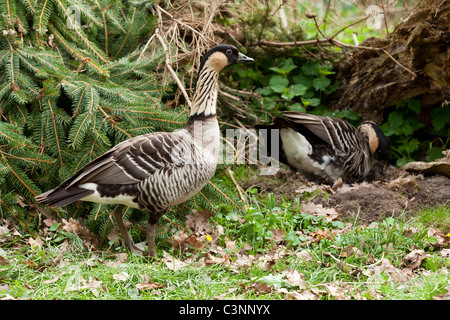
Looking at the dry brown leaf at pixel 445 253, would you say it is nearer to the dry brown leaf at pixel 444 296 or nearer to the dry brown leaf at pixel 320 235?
the dry brown leaf at pixel 444 296

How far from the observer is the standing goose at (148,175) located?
14.2 feet

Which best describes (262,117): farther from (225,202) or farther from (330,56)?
(225,202)

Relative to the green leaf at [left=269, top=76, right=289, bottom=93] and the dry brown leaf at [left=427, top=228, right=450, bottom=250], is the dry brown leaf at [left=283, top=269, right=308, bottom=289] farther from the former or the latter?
the green leaf at [left=269, top=76, right=289, bottom=93]

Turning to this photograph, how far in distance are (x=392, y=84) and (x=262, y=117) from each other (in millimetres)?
1893

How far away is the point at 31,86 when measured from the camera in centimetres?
502

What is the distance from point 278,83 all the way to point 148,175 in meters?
3.68

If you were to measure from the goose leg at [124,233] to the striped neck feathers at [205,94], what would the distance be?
45.4 inches

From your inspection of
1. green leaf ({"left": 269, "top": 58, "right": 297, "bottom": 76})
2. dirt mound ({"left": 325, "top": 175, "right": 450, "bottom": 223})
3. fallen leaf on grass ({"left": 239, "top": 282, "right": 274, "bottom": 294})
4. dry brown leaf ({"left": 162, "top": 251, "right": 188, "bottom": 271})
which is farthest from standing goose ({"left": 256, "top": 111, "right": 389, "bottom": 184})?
fallen leaf on grass ({"left": 239, "top": 282, "right": 274, "bottom": 294})

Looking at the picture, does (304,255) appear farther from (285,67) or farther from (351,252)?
(285,67)

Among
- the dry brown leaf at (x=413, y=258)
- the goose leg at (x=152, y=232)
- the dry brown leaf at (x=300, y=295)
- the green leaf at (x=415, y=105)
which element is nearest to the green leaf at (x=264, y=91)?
the green leaf at (x=415, y=105)

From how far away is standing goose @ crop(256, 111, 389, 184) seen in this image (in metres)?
6.54

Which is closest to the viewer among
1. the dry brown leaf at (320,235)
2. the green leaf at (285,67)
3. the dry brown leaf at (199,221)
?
the dry brown leaf at (320,235)

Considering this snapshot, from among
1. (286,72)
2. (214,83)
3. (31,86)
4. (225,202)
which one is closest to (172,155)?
(214,83)

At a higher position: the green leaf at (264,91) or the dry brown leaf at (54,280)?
the green leaf at (264,91)
